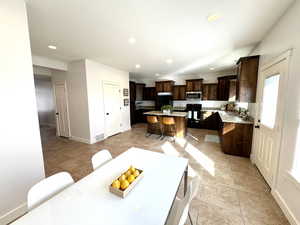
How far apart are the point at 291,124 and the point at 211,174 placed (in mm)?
1527

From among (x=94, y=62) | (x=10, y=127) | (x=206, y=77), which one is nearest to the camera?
(x=10, y=127)

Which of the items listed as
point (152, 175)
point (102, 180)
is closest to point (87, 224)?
point (102, 180)

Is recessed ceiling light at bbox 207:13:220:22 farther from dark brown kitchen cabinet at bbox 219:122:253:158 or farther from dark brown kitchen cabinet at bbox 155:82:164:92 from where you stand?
dark brown kitchen cabinet at bbox 155:82:164:92

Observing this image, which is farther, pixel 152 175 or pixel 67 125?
pixel 67 125

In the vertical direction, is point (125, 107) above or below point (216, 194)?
above

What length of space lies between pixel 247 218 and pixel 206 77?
599 centimetres

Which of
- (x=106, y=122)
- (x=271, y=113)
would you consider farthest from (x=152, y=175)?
(x=106, y=122)

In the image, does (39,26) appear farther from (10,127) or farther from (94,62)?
(94,62)

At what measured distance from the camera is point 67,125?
4.55m

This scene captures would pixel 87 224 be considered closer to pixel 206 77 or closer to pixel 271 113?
pixel 271 113

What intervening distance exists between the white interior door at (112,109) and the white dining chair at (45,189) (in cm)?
356

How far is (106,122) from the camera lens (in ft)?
15.3

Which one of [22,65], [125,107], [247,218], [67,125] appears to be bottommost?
[247,218]

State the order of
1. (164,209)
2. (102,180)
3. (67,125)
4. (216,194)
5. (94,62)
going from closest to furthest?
(164,209), (102,180), (216,194), (94,62), (67,125)
